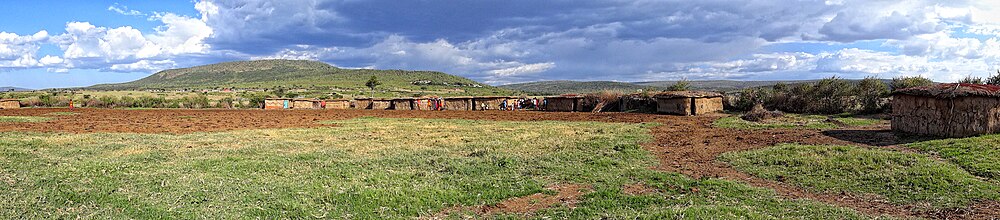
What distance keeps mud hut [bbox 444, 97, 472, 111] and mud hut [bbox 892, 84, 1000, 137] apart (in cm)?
3365

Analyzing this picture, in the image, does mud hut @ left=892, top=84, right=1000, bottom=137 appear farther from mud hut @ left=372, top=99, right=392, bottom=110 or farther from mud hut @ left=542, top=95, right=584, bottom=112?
mud hut @ left=372, top=99, right=392, bottom=110

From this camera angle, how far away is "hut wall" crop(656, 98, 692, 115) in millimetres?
29156

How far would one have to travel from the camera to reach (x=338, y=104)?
160 feet

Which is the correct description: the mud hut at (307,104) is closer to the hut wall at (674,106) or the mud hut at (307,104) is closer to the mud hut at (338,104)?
the mud hut at (338,104)

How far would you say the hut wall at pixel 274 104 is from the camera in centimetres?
4769

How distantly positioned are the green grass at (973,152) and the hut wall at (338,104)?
42.7m

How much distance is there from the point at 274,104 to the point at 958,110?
45.7 m

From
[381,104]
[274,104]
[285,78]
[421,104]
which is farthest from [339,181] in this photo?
[285,78]

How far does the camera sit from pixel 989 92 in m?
12.3

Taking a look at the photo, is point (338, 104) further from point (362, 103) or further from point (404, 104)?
point (404, 104)

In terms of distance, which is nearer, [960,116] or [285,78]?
[960,116]

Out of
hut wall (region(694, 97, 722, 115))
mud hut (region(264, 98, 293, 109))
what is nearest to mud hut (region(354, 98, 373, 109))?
mud hut (region(264, 98, 293, 109))

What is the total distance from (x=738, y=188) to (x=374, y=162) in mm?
6378

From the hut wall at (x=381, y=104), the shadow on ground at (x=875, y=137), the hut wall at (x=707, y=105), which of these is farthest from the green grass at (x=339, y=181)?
the hut wall at (x=381, y=104)
